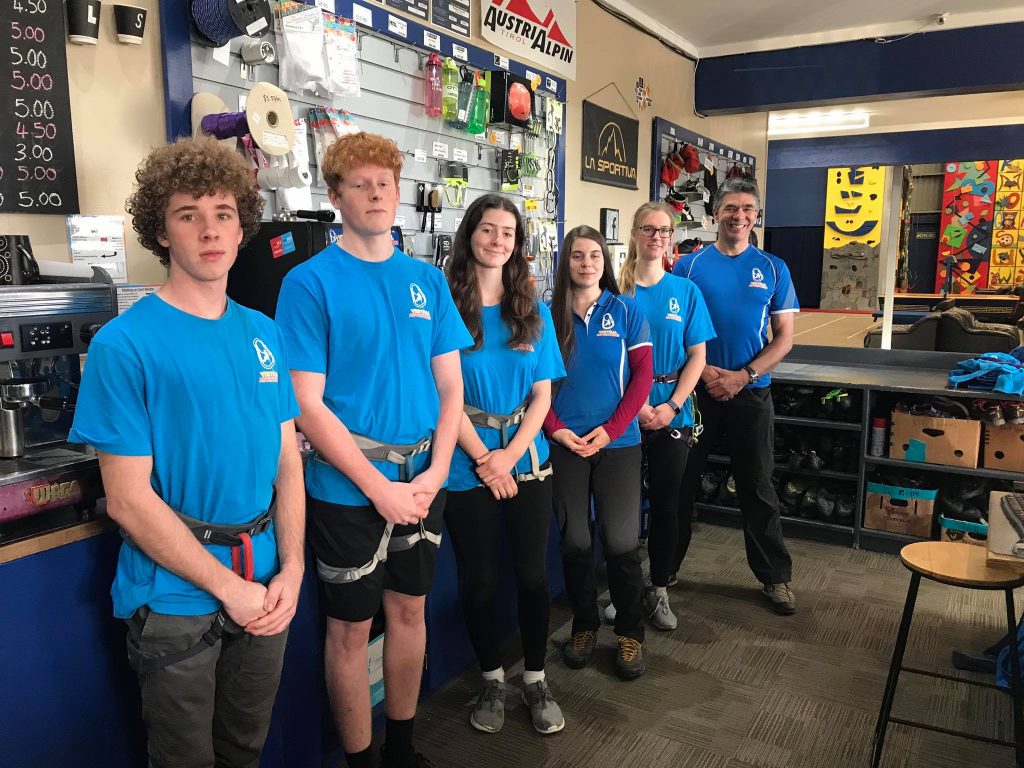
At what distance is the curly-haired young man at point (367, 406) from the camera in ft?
5.57

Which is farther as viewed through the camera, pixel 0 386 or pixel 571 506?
pixel 571 506

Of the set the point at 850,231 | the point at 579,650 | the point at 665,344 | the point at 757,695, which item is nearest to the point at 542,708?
the point at 579,650

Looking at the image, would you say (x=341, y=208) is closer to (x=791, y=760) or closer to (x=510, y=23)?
(x=791, y=760)

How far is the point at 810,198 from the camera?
17.5m

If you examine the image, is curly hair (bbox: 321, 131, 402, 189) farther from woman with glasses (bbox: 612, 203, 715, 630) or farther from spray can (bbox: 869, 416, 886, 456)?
spray can (bbox: 869, 416, 886, 456)

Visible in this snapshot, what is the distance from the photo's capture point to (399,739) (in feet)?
6.68

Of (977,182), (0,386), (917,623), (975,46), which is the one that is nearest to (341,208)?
(0,386)

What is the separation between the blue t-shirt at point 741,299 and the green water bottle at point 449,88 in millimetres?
1242

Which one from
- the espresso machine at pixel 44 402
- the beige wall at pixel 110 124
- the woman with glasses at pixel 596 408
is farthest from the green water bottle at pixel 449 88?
the espresso machine at pixel 44 402

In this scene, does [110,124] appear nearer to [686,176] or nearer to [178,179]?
[178,179]

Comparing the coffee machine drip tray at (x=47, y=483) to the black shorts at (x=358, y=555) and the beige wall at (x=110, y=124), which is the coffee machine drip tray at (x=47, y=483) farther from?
the beige wall at (x=110, y=124)

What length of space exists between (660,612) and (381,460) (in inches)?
68.0

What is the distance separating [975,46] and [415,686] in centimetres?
537

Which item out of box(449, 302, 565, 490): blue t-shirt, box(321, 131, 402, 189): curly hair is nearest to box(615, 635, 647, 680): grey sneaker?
box(449, 302, 565, 490): blue t-shirt
